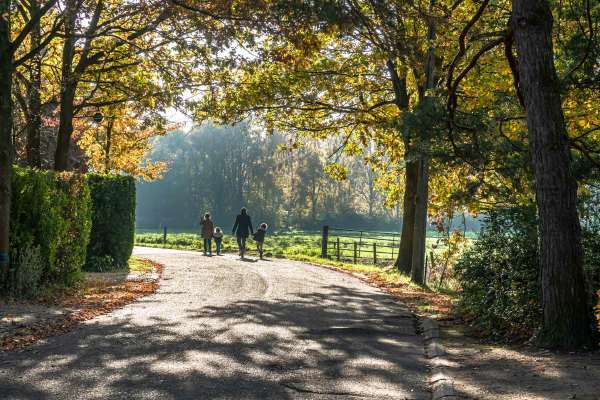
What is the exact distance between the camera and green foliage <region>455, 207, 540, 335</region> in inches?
345

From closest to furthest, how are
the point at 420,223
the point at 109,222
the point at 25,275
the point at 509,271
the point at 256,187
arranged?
the point at 509,271, the point at 25,275, the point at 420,223, the point at 109,222, the point at 256,187

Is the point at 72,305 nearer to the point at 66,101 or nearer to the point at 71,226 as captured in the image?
the point at 71,226

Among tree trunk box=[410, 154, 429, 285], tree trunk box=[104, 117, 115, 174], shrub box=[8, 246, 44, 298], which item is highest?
tree trunk box=[104, 117, 115, 174]

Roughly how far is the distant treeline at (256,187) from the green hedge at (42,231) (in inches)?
2175

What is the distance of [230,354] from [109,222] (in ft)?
40.6

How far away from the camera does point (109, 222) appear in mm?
18719

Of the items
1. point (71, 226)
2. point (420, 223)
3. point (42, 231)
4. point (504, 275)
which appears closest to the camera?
point (504, 275)

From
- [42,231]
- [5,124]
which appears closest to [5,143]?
[5,124]

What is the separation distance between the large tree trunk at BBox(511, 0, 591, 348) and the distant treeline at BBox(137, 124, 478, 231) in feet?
204

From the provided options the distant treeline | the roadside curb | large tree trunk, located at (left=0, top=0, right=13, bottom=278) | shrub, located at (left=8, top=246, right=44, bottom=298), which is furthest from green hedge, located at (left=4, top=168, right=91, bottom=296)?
the distant treeline

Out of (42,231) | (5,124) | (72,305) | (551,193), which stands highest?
(5,124)

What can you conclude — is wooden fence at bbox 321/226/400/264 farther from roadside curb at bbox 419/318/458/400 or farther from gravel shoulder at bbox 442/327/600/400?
gravel shoulder at bbox 442/327/600/400

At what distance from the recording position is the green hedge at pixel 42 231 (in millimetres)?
11562

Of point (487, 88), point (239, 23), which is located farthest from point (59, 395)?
point (487, 88)
